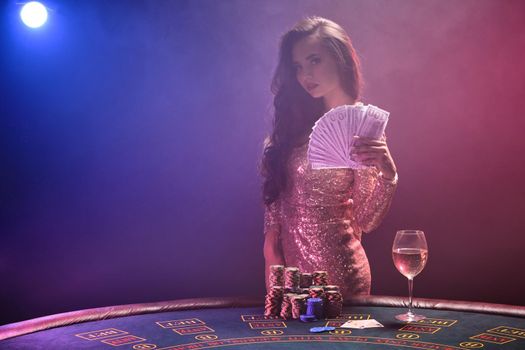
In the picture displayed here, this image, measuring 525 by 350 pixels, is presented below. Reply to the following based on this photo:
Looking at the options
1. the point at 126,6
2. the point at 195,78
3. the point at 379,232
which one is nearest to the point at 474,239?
the point at 379,232

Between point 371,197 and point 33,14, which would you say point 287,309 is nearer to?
point 371,197

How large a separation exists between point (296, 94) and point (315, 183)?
532 millimetres

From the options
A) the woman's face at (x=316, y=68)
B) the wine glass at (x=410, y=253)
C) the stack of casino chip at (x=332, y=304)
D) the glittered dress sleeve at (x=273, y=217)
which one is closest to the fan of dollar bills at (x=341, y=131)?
the glittered dress sleeve at (x=273, y=217)

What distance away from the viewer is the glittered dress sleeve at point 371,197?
237cm

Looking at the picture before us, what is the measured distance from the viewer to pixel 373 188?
8.05 feet

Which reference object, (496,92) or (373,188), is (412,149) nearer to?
(496,92)

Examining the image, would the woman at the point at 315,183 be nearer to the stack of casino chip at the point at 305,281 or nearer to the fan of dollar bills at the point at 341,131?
the fan of dollar bills at the point at 341,131

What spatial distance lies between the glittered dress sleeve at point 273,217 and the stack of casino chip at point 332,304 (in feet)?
3.65

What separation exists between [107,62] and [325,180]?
5.08 ft

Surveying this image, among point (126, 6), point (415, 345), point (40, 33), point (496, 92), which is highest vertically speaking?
point (126, 6)

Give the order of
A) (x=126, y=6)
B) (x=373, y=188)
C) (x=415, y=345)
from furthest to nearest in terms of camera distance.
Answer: (x=126, y=6) → (x=373, y=188) → (x=415, y=345)

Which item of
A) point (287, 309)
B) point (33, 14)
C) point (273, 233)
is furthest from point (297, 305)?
point (33, 14)

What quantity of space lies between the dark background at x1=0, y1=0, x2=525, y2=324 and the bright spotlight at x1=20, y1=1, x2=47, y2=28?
0.09m

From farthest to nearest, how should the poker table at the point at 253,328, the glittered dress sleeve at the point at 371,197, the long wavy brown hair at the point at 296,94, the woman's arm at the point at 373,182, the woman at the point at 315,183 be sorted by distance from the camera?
the long wavy brown hair at the point at 296,94 < the woman at the point at 315,183 < the glittered dress sleeve at the point at 371,197 < the woman's arm at the point at 373,182 < the poker table at the point at 253,328
